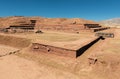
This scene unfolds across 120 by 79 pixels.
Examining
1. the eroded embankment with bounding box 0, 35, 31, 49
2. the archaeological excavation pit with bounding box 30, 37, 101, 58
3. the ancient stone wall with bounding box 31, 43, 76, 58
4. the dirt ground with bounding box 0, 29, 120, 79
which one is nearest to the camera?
the dirt ground with bounding box 0, 29, 120, 79

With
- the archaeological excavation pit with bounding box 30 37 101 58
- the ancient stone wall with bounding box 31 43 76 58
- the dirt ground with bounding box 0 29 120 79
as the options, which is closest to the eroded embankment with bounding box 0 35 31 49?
the ancient stone wall with bounding box 31 43 76 58

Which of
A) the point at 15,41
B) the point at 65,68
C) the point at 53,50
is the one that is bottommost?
the point at 65,68

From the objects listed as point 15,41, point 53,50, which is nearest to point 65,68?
point 53,50

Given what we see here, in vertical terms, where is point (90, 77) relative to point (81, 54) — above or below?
below

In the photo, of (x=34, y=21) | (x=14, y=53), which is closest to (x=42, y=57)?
(x=14, y=53)

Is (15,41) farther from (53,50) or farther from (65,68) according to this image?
(65,68)

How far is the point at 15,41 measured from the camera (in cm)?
2802

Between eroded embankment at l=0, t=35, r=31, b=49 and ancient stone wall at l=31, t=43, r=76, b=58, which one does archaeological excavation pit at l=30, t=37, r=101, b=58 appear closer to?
ancient stone wall at l=31, t=43, r=76, b=58

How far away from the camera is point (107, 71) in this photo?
12.3 metres

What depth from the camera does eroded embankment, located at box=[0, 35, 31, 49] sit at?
1004 inches

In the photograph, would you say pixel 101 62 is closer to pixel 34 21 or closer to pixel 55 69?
pixel 55 69

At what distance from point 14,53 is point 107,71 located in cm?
1489

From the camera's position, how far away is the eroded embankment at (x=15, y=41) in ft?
83.6

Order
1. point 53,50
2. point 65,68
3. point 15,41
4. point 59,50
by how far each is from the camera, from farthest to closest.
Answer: point 15,41
point 53,50
point 59,50
point 65,68
